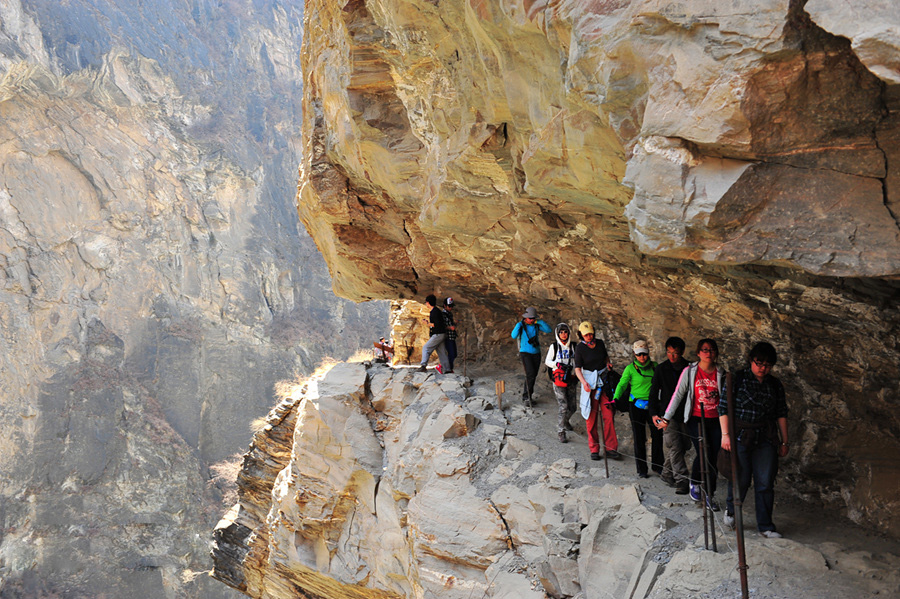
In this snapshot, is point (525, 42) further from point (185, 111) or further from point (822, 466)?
point (185, 111)

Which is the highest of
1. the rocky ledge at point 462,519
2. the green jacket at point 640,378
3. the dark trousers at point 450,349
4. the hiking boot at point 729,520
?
the green jacket at point 640,378

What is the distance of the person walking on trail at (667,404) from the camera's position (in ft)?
17.7

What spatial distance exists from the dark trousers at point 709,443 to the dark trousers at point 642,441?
477 mm

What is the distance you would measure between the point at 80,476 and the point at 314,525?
853 inches

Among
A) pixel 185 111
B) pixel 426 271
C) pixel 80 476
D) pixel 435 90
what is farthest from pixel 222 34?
pixel 435 90

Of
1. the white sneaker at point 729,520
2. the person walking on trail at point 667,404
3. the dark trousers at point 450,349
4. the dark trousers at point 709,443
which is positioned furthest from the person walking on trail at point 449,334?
the white sneaker at point 729,520

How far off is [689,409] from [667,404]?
34 cm

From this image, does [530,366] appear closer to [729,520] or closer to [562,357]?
[562,357]

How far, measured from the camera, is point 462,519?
7.00 meters

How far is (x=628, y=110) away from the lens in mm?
4023

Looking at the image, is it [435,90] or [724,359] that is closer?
[724,359]

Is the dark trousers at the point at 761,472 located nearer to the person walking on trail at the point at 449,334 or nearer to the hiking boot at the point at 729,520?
the hiking boot at the point at 729,520

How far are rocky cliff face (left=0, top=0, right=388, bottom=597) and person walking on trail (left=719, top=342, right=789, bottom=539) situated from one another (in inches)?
1031

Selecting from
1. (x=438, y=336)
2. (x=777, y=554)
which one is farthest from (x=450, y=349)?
(x=777, y=554)
